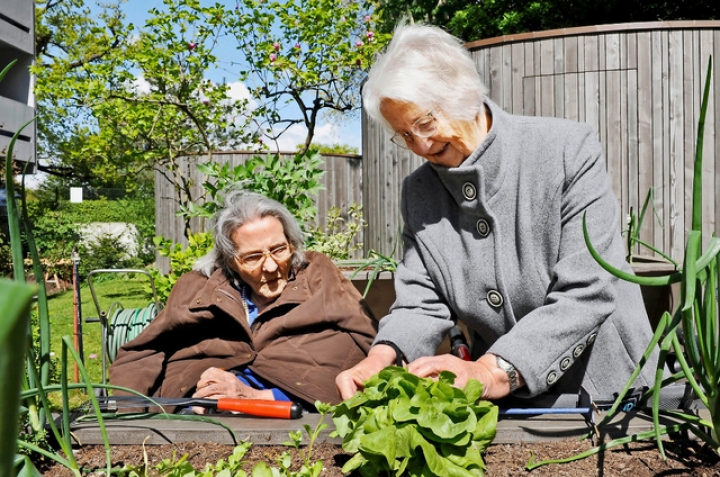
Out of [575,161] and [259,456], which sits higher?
[575,161]

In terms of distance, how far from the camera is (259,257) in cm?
248

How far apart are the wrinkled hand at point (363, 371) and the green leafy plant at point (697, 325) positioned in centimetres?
42

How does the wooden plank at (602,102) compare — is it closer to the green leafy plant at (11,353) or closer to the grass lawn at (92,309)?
the grass lawn at (92,309)

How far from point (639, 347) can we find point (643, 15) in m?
12.8

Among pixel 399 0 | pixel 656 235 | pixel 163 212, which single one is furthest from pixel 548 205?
pixel 399 0

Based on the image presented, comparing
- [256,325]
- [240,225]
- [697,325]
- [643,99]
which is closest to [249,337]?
[256,325]

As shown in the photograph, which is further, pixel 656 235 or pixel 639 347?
pixel 656 235

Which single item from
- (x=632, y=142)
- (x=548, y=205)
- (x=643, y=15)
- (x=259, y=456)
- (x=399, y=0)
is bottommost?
(x=259, y=456)

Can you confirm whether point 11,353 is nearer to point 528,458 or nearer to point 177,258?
point 528,458

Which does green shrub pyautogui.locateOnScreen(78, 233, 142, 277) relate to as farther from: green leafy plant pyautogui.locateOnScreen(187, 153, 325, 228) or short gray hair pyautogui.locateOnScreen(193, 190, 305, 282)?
short gray hair pyautogui.locateOnScreen(193, 190, 305, 282)

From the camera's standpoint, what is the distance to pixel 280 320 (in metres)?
2.40

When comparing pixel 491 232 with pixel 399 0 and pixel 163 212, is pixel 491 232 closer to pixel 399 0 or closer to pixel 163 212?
pixel 163 212

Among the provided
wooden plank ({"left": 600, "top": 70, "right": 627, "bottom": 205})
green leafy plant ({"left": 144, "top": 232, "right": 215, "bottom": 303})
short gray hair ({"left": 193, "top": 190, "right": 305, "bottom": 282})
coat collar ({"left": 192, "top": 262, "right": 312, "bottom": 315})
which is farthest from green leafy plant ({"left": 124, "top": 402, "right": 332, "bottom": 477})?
wooden plank ({"left": 600, "top": 70, "right": 627, "bottom": 205})

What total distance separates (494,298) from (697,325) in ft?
1.91
